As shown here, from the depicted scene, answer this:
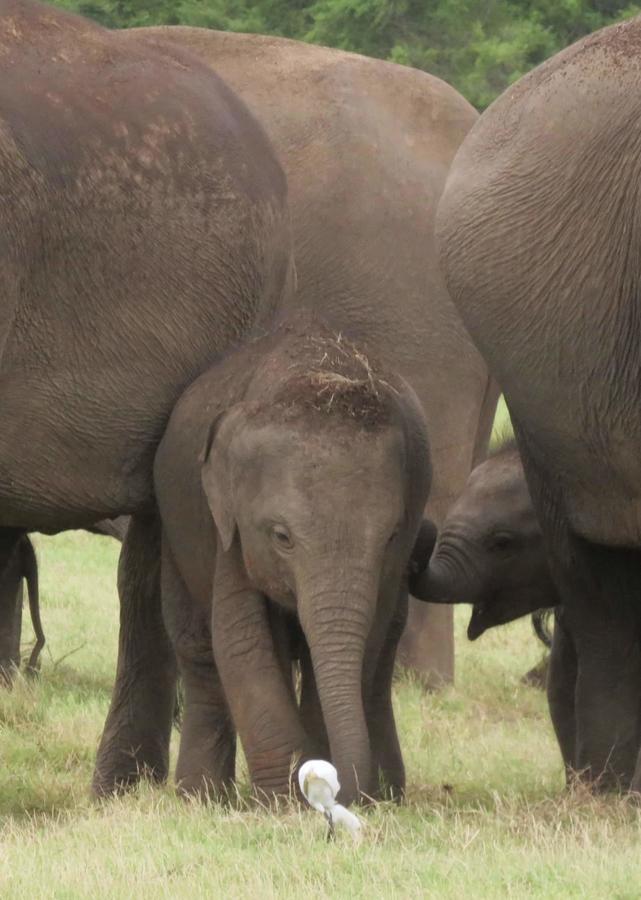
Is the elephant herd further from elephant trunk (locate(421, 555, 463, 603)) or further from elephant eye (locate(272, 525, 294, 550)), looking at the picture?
elephant trunk (locate(421, 555, 463, 603))

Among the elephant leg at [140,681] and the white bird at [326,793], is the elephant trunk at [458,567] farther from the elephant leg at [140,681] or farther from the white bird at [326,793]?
the white bird at [326,793]

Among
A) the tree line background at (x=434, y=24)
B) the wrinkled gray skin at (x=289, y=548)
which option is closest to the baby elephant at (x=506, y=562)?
the wrinkled gray skin at (x=289, y=548)

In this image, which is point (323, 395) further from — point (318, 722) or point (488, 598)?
point (488, 598)

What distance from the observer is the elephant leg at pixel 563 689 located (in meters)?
6.80

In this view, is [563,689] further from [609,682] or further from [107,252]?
[107,252]

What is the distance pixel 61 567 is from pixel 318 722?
7.26 metres

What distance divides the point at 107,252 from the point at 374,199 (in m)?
2.69

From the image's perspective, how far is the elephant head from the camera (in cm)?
682

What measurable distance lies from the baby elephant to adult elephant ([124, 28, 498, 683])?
53.6 inches

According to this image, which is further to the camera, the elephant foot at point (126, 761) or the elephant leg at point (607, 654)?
the elephant foot at point (126, 761)

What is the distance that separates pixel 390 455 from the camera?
18.1 feet

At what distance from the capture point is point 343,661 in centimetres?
539

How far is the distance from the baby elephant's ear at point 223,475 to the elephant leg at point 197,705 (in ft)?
1.27

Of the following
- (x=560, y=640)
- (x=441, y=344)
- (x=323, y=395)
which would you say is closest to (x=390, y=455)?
(x=323, y=395)
